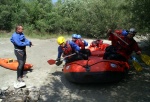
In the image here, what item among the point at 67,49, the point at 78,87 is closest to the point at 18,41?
the point at 67,49

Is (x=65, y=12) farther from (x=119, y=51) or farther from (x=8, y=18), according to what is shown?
(x=119, y=51)

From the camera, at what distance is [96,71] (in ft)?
20.8

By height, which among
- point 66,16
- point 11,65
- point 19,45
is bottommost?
point 11,65

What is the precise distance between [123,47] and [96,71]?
1395mm

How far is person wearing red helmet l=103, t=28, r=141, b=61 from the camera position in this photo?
7.10 metres

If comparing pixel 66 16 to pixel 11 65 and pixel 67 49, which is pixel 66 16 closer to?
pixel 11 65

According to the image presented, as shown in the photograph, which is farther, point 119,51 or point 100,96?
point 119,51

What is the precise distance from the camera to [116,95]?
20.1 ft

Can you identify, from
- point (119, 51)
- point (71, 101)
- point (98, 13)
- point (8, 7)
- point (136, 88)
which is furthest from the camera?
point (8, 7)

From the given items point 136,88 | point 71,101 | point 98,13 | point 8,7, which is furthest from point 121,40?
point 8,7

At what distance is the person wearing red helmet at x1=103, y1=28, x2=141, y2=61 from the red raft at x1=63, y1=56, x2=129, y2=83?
1.21 feet

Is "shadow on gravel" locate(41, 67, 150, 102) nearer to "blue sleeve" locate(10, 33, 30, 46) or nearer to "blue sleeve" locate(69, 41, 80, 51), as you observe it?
"blue sleeve" locate(69, 41, 80, 51)

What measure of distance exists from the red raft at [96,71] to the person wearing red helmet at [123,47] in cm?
37

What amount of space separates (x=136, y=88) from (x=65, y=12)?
61.1 ft
